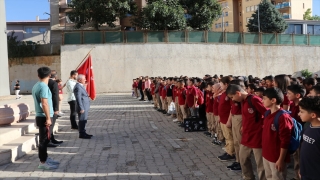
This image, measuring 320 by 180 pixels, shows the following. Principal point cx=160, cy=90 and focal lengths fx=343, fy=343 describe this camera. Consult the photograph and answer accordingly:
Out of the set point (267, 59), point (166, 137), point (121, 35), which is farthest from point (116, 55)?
point (166, 137)

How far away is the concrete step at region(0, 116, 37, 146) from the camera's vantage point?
26.2 ft

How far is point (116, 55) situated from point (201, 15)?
9.72 meters

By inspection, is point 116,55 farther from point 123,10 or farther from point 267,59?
point 267,59

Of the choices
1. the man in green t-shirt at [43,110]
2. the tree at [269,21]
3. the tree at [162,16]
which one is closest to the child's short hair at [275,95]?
the man in green t-shirt at [43,110]

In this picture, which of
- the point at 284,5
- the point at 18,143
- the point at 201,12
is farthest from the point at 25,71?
the point at 284,5

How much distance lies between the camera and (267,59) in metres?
36.0

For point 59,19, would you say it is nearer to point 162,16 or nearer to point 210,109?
point 162,16

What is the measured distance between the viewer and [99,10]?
33.2 meters

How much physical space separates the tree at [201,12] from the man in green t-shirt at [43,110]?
29.8m

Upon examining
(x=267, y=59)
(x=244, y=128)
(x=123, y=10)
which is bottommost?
(x=244, y=128)

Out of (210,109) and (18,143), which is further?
(210,109)

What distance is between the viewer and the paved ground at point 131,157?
647cm

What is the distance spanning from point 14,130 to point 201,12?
28.8 metres

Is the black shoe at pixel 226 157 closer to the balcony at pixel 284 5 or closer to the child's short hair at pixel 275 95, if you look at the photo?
the child's short hair at pixel 275 95
